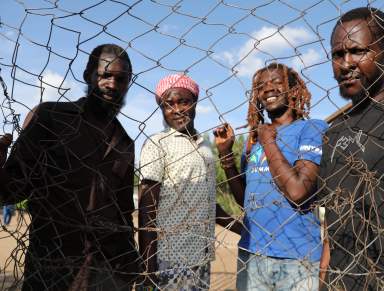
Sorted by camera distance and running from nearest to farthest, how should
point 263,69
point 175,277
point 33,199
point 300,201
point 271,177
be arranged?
point 33,199
point 300,201
point 271,177
point 175,277
point 263,69

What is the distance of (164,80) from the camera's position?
2.54 m

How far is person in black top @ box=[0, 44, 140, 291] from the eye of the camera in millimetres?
1854

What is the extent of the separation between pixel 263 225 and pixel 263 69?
79 centimetres

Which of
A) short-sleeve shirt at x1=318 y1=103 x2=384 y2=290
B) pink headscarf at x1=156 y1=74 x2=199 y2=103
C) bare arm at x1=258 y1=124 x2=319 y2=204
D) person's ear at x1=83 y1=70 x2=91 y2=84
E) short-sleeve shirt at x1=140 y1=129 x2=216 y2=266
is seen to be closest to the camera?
short-sleeve shirt at x1=318 y1=103 x2=384 y2=290

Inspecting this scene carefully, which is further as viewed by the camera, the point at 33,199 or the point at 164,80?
the point at 164,80

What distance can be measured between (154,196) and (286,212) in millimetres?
633

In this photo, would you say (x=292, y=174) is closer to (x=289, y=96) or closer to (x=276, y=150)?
(x=276, y=150)

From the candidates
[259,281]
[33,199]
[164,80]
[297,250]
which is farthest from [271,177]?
[33,199]

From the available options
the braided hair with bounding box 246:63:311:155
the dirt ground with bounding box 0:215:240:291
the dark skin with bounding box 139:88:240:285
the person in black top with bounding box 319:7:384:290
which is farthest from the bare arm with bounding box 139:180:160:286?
the person in black top with bounding box 319:7:384:290

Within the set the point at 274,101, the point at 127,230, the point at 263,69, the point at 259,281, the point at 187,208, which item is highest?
the point at 263,69

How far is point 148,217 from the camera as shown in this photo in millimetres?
2150

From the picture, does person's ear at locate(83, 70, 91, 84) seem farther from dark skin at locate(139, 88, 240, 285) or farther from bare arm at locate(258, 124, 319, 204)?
bare arm at locate(258, 124, 319, 204)

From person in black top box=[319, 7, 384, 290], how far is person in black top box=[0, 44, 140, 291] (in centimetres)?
81

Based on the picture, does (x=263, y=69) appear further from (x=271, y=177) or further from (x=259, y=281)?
(x=259, y=281)
